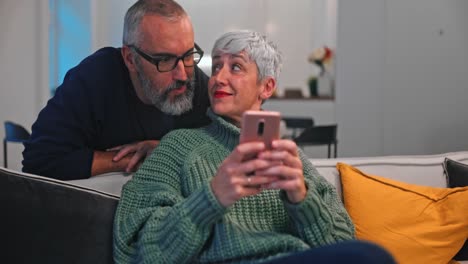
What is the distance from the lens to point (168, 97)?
167 cm

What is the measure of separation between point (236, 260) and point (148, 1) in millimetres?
869

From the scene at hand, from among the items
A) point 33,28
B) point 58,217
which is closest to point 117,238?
point 58,217

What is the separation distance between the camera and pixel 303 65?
24.7 feet

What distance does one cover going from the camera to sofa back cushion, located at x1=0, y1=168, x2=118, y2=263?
133 cm

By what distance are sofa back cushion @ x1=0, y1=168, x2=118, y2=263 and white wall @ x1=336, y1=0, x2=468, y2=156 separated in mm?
3096

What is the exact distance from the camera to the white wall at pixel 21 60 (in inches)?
190

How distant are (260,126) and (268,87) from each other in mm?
454

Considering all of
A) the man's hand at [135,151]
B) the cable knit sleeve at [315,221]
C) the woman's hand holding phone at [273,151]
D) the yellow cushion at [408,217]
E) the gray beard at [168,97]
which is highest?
the gray beard at [168,97]

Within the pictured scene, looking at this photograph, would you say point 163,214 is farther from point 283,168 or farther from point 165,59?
point 165,59

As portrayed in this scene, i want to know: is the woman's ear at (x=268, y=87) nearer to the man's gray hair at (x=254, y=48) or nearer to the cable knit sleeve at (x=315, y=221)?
the man's gray hair at (x=254, y=48)

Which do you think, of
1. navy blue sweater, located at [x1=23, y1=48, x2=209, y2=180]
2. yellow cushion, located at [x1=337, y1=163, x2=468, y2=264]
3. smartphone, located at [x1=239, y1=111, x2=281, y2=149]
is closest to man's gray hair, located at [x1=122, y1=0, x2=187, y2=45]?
navy blue sweater, located at [x1=23, y1=48, x2=209, y2=180]

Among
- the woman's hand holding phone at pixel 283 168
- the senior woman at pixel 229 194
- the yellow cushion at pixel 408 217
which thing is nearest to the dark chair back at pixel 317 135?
the yellow cushion at pixel 408 217

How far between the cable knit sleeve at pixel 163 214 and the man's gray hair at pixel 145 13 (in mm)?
398

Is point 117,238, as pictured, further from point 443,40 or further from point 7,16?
point 7,16
